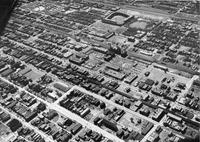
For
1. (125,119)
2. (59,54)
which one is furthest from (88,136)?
(59,54)

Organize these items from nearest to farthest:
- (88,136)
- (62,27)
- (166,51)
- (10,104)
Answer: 1. (88,136)
2. (10,104)
3. (166,51)
4. (62,27)

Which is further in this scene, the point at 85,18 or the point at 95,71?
the point at 85,18

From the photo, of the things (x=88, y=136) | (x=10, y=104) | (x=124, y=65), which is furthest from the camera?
(x=124, y=65)

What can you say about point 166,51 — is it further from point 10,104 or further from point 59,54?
point 10,104

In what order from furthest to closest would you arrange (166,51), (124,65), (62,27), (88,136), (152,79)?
(62,27) < (166,51) < (124,65) < (152,79) < (88,136)

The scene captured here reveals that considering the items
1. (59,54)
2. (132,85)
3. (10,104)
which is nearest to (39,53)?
(59,54)

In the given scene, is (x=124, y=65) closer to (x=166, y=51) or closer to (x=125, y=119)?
(x=166, y=51)
